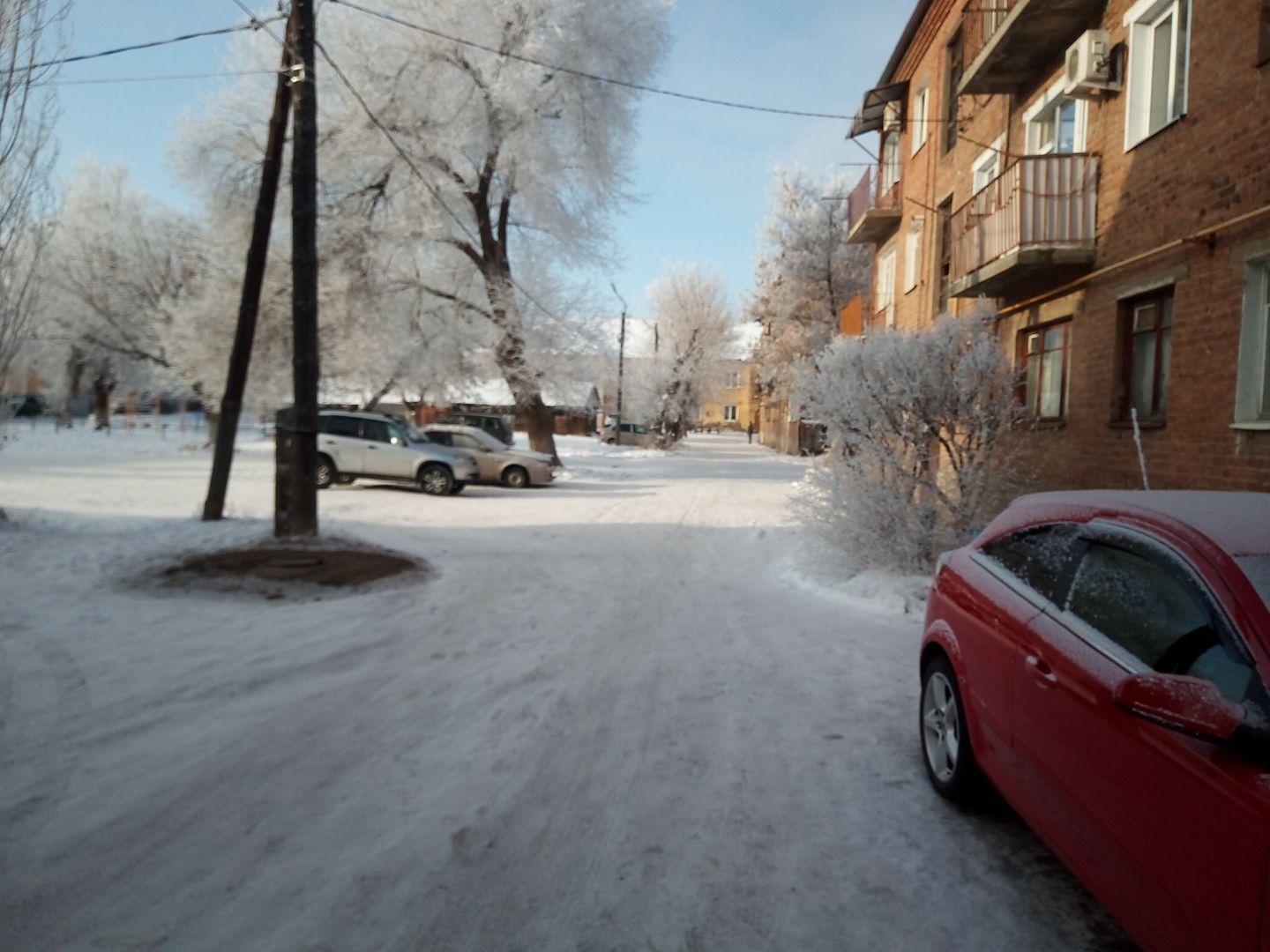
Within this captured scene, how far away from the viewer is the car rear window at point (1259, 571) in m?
2.41

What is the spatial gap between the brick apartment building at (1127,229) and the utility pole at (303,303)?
8363mm

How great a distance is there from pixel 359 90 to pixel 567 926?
24.0 meters

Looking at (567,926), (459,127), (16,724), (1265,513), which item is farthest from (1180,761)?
(459,127)

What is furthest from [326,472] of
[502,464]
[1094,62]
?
[1094,62]

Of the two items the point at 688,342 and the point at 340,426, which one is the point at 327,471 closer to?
the point at 340,426

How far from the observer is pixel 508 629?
690 centimetres

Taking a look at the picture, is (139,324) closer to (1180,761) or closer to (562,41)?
(562,41)

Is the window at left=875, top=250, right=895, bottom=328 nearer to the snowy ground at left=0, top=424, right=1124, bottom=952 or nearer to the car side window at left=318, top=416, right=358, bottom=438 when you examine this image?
the car side window at left=318, top=416, right=358, bottom=438

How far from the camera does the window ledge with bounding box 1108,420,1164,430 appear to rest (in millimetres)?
8789

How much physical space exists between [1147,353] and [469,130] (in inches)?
746

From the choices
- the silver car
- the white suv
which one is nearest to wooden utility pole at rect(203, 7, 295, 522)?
the white suv

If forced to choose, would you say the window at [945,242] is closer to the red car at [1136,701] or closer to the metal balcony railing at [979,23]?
the metal balcony railing at [979,23]

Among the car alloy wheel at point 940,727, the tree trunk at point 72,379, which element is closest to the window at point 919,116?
the car alloy wheel at point 940,727

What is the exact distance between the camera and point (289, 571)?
8219 mm
